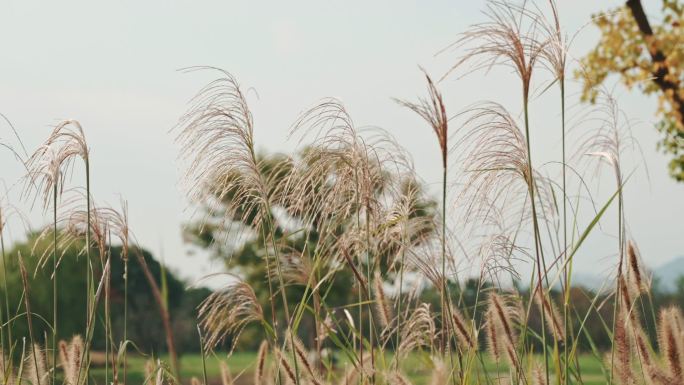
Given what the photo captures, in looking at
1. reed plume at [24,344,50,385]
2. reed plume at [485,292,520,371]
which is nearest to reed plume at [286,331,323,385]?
reed plume at [485,292,520,371]

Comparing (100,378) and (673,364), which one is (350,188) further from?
(100,378)

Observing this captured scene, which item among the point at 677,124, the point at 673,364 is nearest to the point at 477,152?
the point at 673,364

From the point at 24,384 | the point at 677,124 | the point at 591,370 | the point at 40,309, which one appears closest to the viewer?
the point at 24,384

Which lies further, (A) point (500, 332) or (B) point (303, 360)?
(A) point (500, 332)

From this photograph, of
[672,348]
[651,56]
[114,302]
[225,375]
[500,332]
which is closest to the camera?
[672,348]

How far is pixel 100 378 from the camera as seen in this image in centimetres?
3750

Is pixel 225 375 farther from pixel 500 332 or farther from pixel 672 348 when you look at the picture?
pixel 672 348

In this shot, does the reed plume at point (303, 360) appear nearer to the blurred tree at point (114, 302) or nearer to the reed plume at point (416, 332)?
the reed plume at point (416, 332)

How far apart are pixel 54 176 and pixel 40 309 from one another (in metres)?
30.0

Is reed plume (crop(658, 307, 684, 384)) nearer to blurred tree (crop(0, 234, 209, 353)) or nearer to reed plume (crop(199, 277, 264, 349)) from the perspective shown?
reed plume (crop(199, 277, 264, 349))

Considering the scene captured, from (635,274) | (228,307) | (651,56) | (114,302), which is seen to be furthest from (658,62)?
(114,302)

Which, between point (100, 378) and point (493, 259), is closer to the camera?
point (493, 259)

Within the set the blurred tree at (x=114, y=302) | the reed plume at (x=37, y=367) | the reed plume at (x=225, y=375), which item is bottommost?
the reed plume at (x=225, y=375)

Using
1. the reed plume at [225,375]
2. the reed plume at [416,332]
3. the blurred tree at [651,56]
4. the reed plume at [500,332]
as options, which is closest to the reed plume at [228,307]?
the reed plume at [225,375]
